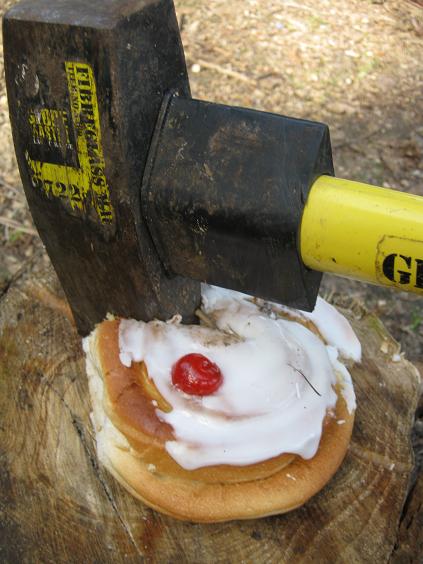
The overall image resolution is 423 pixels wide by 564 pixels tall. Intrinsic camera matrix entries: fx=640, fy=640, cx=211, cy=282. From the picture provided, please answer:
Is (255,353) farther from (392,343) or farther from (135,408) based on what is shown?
(392,343)

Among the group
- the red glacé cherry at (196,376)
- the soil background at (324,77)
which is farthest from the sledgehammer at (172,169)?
the soil background at (324,77)

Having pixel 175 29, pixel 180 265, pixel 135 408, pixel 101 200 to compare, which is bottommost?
pixel 135 408

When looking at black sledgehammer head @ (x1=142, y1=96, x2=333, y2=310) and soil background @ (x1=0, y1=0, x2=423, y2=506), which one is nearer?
black sledgehammer head @ (x1=142, y1=96, x2=333, y2=310)

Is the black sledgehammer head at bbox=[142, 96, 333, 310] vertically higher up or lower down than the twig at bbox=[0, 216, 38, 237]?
higher up

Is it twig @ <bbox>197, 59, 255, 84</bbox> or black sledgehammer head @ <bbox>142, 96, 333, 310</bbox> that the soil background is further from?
black sledgehammer head @ <bbox>142, 96, 333, 310</bbox>

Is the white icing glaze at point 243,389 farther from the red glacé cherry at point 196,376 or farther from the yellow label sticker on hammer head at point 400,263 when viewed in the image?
the yellow label sticker on hammer head at point 400,263

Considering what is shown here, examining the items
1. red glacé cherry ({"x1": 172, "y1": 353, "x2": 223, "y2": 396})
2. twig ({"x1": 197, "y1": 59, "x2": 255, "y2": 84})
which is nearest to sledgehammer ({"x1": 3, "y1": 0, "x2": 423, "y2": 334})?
red glacé cherry ({"x1": 172, "y1": 353, "x2": 223, "y2": 396})

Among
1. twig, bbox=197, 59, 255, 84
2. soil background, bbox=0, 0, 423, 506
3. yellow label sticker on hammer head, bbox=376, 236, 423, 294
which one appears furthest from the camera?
twig, bbox=197, 59, 255, 84

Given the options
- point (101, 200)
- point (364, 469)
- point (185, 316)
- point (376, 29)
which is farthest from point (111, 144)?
point (376, 29)
